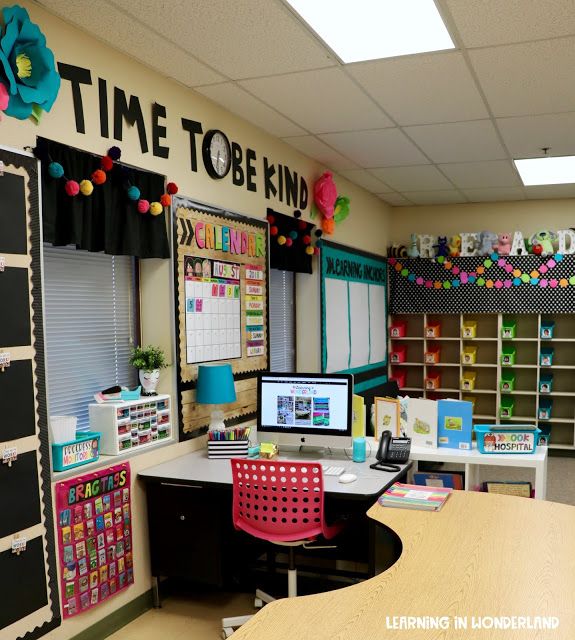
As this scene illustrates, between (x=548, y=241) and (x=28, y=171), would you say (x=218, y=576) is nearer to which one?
(x=28, y=171)

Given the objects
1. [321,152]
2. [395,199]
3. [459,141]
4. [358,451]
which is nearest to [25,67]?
[358,451]

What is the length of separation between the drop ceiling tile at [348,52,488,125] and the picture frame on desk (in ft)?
6.00

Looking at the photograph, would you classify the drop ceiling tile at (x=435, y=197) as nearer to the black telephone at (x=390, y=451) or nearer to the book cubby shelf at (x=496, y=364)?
the book cubby shelf at (x=496, y=364)

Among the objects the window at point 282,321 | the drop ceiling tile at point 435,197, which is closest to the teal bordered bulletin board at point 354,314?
the window at point 282,321

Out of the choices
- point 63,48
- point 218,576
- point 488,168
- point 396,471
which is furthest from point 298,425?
point 488,168

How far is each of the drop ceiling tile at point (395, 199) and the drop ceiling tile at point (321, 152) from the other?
1.44 m

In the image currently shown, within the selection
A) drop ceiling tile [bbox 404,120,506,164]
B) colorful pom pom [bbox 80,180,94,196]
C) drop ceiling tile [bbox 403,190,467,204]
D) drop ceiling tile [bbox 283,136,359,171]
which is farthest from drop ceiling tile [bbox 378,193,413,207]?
colorful pom pom [bbox 80,180,94,196]

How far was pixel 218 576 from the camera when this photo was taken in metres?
3.28

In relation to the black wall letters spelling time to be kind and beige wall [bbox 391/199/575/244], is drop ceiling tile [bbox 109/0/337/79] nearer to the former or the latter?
the black wall letters spelling time to be kind

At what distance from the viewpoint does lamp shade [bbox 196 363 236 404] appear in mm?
3721

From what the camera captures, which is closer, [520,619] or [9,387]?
[520,619]

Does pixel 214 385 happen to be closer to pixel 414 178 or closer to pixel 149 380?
pixel 149 380

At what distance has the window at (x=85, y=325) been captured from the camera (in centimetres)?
314

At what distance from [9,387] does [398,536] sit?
160 cm
